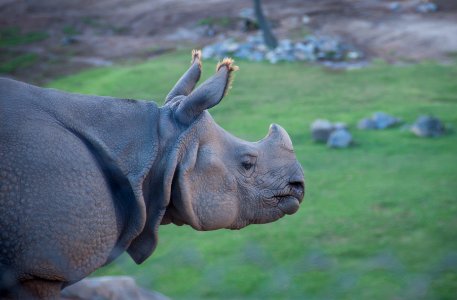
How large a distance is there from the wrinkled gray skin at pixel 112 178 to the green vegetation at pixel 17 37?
1128 centimetres

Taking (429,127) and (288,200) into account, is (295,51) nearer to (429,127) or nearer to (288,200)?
(429,127)

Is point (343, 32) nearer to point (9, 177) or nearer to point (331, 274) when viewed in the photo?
point (331, 274)

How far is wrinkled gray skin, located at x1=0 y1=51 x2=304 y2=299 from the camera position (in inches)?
83.1

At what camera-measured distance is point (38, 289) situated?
2158 mm

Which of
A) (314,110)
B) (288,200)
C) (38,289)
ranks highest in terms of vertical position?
(38,289)

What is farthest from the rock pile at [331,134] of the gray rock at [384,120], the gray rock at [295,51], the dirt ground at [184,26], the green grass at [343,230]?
the dirt ground at [184,26]

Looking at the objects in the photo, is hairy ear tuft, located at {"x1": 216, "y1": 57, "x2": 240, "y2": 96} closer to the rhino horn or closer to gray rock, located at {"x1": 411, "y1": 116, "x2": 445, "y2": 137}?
the rhino horn

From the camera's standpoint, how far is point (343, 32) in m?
12.6

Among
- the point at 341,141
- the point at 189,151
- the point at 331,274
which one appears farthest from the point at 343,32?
the point at 189,151

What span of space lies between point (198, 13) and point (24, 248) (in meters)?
13.7

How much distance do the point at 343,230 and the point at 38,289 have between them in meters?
2.69

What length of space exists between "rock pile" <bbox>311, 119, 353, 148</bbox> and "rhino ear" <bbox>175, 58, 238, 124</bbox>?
3985mm

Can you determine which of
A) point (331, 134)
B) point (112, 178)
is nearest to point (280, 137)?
point (112, 178)

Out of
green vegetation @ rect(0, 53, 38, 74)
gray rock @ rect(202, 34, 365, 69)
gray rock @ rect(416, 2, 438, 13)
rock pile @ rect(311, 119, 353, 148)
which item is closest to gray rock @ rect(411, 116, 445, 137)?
rock pile @ rect(311, 119, 353, 148)
